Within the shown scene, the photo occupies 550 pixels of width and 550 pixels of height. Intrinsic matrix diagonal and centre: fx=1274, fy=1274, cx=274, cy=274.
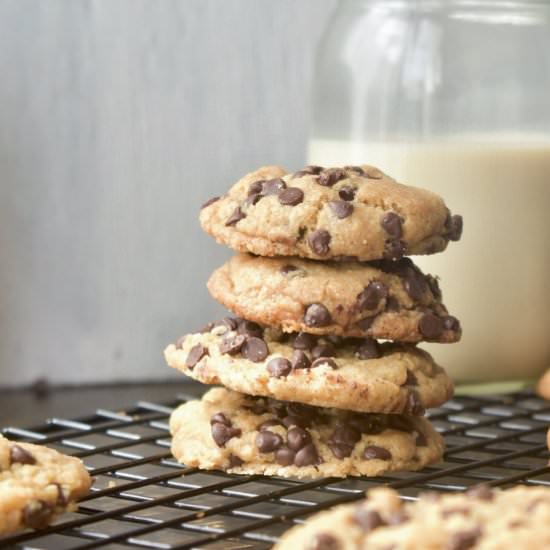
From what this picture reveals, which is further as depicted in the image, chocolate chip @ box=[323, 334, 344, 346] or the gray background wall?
the gray background wall

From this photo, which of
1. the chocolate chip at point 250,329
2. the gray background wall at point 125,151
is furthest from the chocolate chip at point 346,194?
the gray background wall at point 125,151

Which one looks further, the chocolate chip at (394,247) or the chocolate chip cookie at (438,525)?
the chocolate chip at (394,247)

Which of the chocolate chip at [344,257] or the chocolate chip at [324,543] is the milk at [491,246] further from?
the chocolate chip at [324,543]

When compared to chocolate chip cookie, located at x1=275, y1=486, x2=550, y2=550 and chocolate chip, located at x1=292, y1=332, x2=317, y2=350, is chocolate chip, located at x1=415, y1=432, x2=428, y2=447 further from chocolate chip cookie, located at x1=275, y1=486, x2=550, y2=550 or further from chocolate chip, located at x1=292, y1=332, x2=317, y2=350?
chocolate chip cookie, located at x1=275, y1=486, x2=550, y2=550

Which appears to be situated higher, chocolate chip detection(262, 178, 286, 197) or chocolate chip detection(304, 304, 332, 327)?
chocolate chip detection(262, 178, 286, 197)

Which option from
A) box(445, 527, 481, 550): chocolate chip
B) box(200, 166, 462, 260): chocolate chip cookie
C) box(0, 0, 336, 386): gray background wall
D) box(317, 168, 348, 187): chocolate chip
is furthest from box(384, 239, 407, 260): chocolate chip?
box(0, 0, 336, 386): gray background wall

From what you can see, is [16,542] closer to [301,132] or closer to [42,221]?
[42,221]
